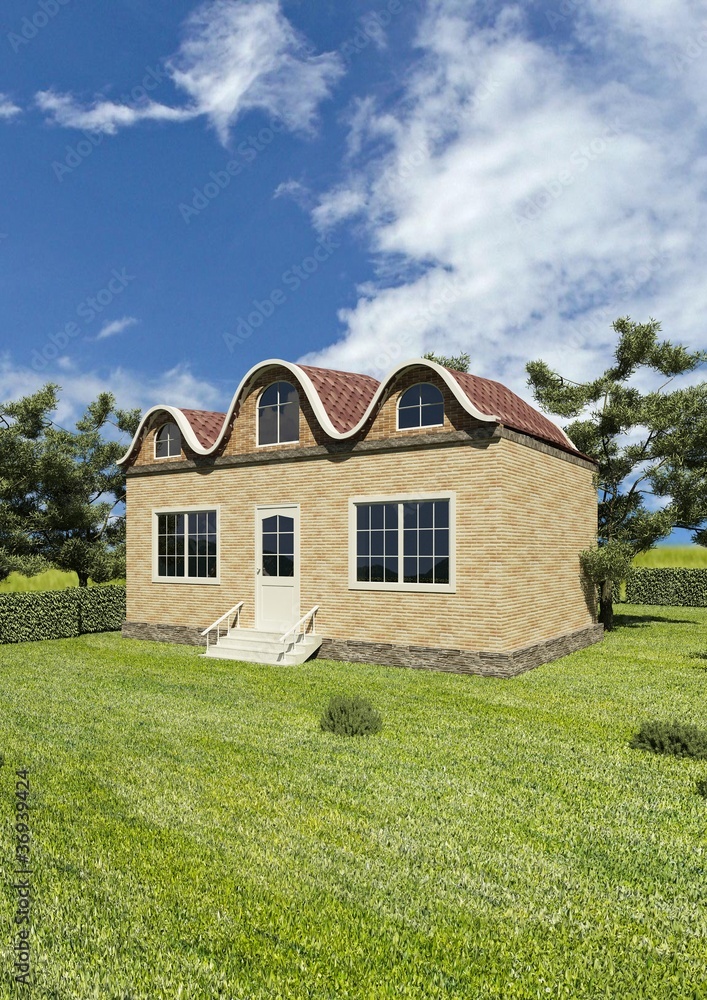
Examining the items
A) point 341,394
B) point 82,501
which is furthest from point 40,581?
point 341,394

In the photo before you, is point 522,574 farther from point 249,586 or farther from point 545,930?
point 545,930

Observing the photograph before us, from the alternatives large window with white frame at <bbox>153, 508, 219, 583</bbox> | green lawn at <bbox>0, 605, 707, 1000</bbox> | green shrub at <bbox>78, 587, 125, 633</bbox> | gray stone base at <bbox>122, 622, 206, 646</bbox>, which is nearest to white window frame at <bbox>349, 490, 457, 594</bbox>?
green lawn at <bbox>0, 605, 707, 1000</bbox>

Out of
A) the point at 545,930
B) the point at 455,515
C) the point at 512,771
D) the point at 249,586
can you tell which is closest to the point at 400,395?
the point at 455,515

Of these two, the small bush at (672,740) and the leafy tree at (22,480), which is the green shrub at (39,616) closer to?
the leafy tree at (22,480)

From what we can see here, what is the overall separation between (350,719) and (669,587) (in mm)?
25494

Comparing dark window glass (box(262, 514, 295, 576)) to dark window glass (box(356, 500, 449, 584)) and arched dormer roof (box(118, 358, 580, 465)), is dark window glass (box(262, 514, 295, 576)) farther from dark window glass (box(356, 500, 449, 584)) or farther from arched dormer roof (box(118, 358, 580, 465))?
arched dormer roof (box(118, 358, 580, 465))

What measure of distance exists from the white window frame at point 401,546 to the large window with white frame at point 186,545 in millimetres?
4257

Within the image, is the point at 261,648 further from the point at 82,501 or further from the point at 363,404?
the point at 82,501

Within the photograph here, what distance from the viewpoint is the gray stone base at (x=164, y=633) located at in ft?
57.6

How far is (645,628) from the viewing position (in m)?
22.0

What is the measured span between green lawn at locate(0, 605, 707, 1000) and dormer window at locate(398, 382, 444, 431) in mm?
6290

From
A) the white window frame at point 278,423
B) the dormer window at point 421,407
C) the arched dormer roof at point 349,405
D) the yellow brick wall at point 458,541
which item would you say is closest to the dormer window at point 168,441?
the arched dormer roof at point 349,405

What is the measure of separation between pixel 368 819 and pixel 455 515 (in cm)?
842

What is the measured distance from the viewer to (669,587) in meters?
29.9
